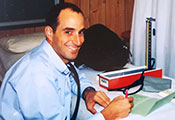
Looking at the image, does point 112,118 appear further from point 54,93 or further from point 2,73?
point 2,73

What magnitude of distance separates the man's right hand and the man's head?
281 millimetres

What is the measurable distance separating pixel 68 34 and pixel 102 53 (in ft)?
2.10

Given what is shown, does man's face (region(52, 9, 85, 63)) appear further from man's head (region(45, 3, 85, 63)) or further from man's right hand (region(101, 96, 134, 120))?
man's right hand (region(101, 96, 134, 120))

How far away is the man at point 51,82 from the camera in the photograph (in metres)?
0.92

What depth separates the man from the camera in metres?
0.92

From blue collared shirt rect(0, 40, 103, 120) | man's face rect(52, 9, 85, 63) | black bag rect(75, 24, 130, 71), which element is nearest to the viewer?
blue collared shirt rect(0, 40, 103, 120)

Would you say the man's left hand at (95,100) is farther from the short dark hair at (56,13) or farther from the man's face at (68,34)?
the short dark hair at (56,13)

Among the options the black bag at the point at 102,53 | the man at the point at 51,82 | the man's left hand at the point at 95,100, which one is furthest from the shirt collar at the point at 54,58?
the black bag at the point at 102,53

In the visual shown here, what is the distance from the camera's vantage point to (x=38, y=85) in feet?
3.03

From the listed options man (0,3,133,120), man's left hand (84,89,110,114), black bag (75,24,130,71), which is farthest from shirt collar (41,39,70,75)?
black bag (75,24,130,71)

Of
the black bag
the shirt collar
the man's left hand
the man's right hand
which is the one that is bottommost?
the man's left hand

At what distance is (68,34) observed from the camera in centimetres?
109

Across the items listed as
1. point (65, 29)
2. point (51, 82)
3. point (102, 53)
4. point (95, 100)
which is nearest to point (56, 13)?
point (65, 29)

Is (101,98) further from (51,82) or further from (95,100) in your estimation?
(51,82)
